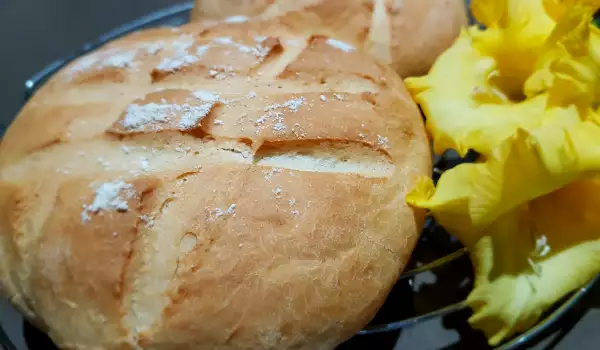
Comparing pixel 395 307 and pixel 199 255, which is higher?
pixel 199 255

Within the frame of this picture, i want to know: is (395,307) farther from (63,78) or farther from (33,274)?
(63,78)

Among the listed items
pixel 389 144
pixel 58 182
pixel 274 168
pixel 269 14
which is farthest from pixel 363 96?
pixel 58 182

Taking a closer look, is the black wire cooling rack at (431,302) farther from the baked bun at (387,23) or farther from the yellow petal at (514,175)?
the baked bun at (387,23)

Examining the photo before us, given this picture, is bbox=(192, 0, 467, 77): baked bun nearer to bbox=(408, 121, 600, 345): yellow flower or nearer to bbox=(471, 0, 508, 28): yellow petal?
bbox=(471, 0, 508, 28): yellow petal

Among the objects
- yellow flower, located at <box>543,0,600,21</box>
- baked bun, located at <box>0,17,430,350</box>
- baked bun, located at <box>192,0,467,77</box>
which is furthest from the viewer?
baked bun, located at <box>192,0,467,77</box>

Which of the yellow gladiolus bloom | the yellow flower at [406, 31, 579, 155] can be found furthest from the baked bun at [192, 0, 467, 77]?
the yellow gladiolus bloom

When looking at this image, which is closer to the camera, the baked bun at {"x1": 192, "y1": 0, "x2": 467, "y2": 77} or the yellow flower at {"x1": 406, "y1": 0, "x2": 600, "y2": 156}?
the yellow flower at {"x1": 406, "y1": 0, "x2": 600, "y2": 156}

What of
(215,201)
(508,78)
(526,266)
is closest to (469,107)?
(508,78)
